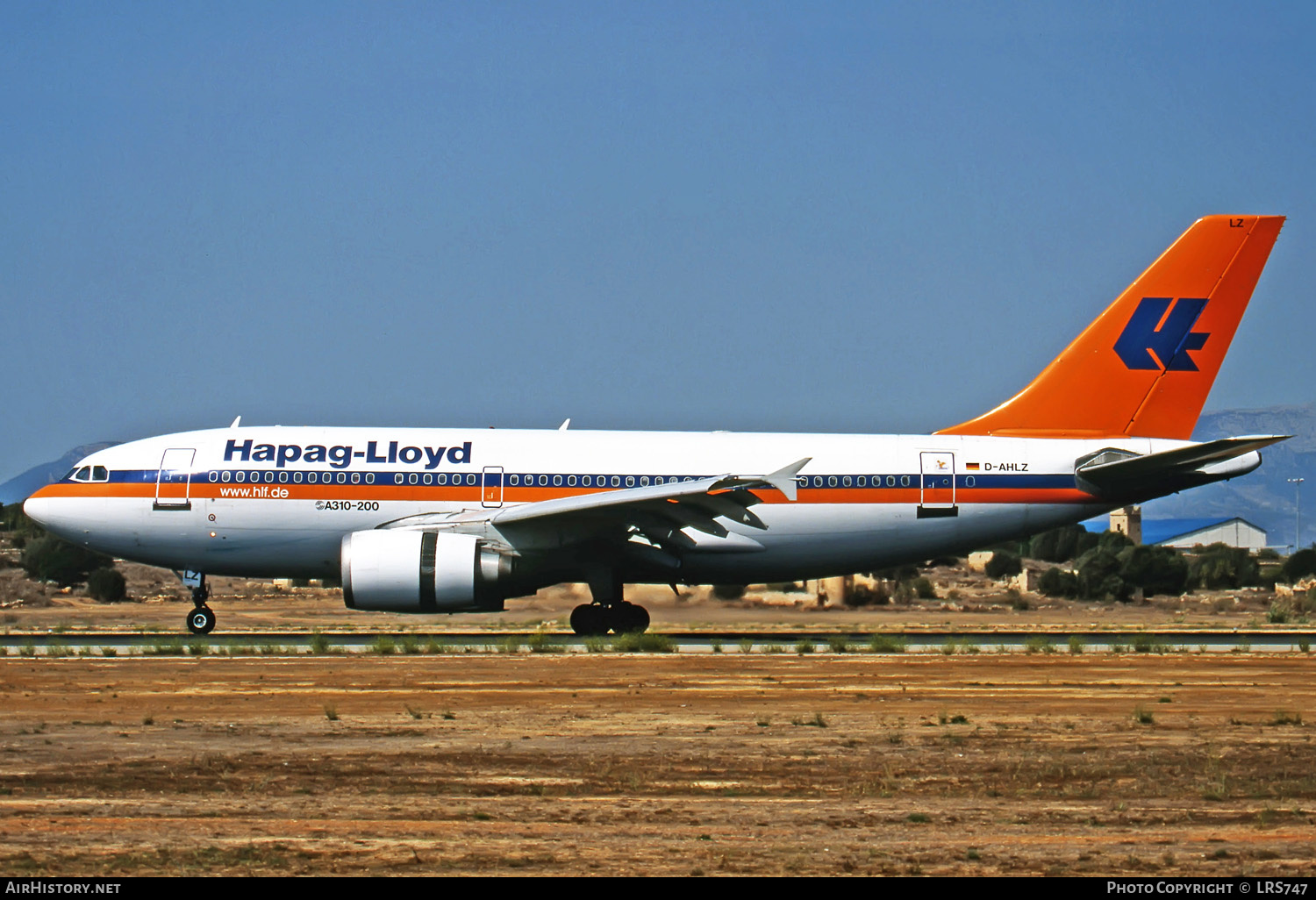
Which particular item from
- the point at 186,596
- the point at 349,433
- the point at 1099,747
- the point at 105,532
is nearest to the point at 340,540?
the point at 349,433


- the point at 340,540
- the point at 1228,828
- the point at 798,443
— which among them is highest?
the point at 798,443

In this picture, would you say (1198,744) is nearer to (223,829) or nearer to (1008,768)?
(1008,768)

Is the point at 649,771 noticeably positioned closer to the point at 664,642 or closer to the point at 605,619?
the point at 664,642

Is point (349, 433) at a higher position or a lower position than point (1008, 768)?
higher

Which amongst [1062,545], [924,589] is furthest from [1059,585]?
[1062,545]

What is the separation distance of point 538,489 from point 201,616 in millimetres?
6607

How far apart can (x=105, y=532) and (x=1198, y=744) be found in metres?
19.7

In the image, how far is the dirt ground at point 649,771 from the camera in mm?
8539

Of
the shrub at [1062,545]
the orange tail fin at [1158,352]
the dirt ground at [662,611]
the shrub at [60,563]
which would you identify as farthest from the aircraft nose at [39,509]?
the shrub at [1062,545]

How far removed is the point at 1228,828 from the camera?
9.40 m

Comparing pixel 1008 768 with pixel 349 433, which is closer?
pixel 1008 768

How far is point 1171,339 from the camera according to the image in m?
28.0

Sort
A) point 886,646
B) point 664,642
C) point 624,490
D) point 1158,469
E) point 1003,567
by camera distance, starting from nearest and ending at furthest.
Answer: point 664,642 < point 886,646 < point 624,490 < point 1158,469 < point 1003,567

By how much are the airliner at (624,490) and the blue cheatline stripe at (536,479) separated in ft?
0.10
